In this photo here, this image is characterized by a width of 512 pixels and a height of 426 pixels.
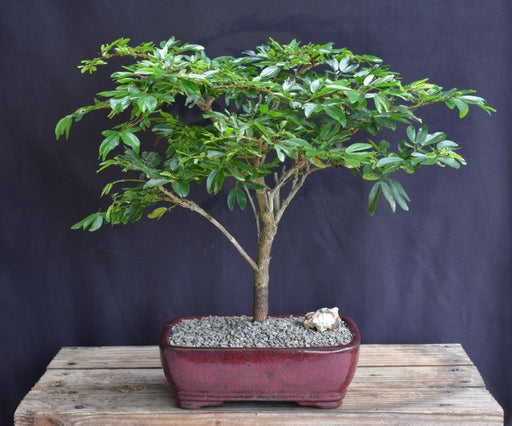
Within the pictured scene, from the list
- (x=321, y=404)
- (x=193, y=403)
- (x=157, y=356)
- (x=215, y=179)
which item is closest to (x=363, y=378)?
(x=321, y=404)

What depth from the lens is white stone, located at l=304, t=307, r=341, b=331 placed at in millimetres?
1345

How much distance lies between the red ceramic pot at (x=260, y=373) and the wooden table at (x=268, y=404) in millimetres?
29

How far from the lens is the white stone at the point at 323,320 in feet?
4.41

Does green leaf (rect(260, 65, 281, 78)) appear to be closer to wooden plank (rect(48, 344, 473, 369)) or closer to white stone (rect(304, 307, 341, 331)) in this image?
white stone (rect(304, 307, 341, 331))

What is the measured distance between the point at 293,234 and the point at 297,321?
353 millimetres

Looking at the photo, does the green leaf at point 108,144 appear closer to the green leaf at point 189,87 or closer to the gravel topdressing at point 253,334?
the green leaf at point 189,87

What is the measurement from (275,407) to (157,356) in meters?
0.42

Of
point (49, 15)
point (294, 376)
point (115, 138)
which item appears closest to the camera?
point (115, 138)

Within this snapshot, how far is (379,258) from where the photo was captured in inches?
67.8

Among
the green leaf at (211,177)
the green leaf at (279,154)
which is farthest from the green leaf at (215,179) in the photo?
the green leaf at (279,154)

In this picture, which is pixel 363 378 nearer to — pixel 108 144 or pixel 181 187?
pixel 181 187

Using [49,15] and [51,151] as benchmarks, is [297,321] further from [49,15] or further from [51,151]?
[49,15]

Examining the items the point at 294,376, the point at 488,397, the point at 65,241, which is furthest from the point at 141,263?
the point at 488,397

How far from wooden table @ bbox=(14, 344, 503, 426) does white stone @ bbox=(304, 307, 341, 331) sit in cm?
16
